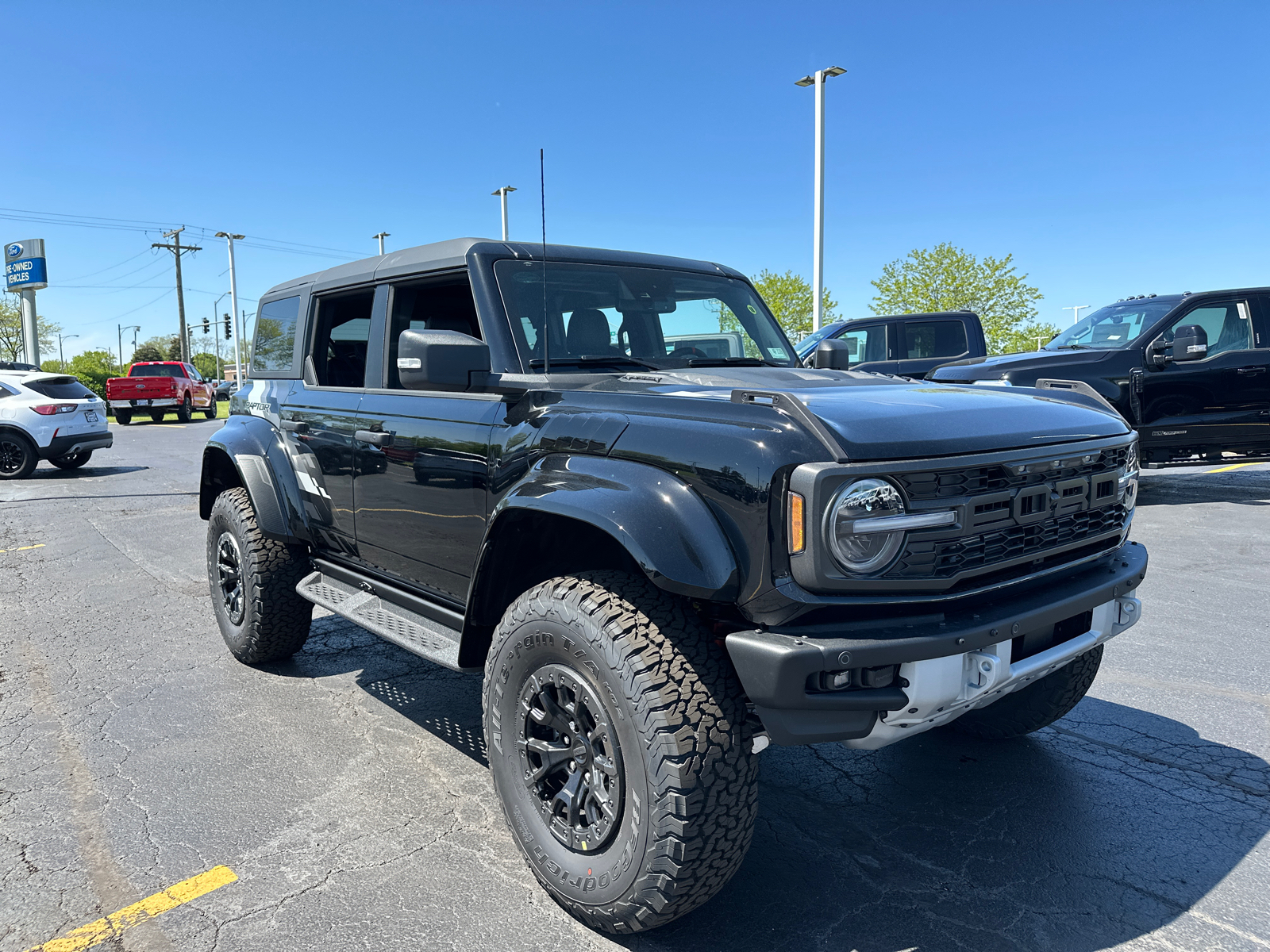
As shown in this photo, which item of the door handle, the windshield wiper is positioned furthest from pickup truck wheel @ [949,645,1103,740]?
the door handle

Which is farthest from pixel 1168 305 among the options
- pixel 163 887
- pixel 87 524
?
pixel 87 524

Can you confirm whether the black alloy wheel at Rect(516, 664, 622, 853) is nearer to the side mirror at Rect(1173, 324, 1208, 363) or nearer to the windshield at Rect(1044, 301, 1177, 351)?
the side mirror at Rect(1173, 324, 1208, 363)

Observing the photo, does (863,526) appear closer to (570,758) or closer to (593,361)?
(570,758)

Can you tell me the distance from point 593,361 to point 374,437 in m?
0.99

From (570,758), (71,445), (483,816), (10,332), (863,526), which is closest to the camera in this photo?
(863,526)

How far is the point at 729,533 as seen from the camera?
87.4 inches

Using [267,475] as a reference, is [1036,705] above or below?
below

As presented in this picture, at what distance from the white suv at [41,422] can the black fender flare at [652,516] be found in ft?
45.9

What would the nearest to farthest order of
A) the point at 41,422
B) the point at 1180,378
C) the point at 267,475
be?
1. the point at 267,475
2. the point at 1180,378
3. the point at 41,422

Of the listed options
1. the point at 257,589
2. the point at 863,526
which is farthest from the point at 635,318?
the point at 257,589

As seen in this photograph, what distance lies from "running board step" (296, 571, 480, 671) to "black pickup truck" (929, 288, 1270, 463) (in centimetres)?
712

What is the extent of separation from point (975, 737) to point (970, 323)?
9523 mm

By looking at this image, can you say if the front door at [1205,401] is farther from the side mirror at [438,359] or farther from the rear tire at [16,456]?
the rear tire at [16,456]

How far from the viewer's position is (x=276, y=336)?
4.73 meters
